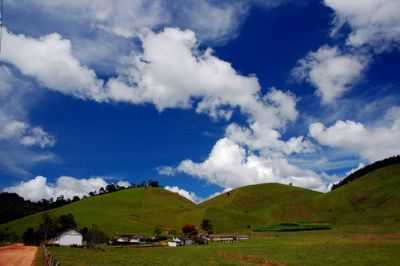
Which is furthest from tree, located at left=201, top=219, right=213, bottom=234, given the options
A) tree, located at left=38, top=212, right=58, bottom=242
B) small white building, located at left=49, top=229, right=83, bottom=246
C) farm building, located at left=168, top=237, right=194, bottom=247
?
tree, located at left=38, top=212, right=58, bottom=242

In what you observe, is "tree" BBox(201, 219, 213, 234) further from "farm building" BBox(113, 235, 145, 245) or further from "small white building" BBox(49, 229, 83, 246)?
"small white building" BBox(49, 229, 83, 246)

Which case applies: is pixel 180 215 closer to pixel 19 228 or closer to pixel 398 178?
pixel 19 228

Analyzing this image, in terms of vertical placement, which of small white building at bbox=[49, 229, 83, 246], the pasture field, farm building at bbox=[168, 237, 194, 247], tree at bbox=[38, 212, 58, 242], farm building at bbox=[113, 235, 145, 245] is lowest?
the pasture field

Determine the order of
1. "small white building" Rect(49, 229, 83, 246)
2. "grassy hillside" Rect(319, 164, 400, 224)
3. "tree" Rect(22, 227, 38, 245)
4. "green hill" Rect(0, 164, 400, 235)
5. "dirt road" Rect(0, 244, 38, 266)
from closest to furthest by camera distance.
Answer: "dirt road" Rect(0, 244, 38, 266), "small white building" Rect(49, 229, 83, 246), "tree" Rect(22, 227, 38, 245), "grassy hillside" Rect(319, 164, 400, 224), "green hill" Rect(0, 164, 400, 235)

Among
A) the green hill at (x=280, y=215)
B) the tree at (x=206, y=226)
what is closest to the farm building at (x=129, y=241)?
the green hill at (x=280, y=215)

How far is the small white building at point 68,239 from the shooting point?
129350mm

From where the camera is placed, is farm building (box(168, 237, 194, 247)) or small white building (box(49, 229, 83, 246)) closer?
farm building (box(168, 237, 194, 247))

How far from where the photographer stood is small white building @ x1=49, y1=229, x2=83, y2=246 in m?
129

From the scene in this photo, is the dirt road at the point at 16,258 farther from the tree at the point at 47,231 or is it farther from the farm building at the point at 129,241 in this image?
the tree at the point at 47,231

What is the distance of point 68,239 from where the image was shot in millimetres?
130250

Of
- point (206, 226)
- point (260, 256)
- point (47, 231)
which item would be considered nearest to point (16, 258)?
point (260, 256)

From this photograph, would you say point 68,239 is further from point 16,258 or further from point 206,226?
point 16,258

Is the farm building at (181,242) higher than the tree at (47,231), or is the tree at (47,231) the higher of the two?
the tree at (47,231)

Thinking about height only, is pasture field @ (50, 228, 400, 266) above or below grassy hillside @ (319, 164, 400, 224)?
below
